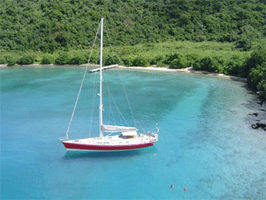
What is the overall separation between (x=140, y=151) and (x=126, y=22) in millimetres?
103270

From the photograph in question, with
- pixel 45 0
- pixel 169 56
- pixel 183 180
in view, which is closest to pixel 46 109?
pixel 183 180

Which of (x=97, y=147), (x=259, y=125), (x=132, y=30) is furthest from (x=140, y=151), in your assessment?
(x=132, y=30)

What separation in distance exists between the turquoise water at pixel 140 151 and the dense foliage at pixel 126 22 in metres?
54.5

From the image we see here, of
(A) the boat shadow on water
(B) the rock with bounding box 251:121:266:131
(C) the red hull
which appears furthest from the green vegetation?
(C) the red hull

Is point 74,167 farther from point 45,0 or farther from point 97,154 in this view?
point 45,0

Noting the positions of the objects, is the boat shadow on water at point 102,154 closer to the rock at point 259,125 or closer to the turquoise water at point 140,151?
the turquoise water at point 140,151

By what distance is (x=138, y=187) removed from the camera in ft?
126

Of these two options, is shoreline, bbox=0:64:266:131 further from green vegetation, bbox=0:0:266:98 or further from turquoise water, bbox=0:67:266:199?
green vegetation, bbox=0:0:266:98

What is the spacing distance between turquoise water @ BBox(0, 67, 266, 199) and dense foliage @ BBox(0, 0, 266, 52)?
54536 mm

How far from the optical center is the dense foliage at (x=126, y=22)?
132625 mm

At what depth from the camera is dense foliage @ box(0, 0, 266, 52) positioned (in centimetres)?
13262

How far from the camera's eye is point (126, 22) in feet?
464

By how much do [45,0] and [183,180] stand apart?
13825cm

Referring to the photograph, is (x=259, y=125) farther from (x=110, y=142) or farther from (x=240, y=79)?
(x=240, y=79)
